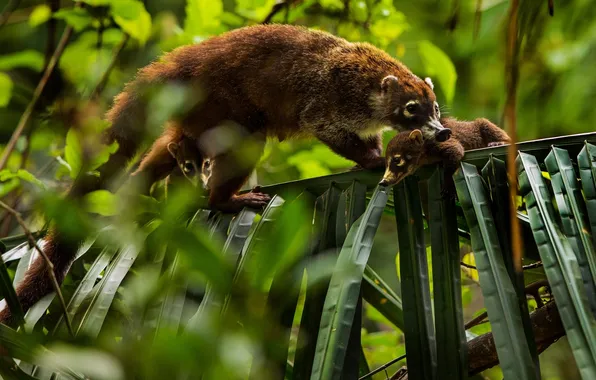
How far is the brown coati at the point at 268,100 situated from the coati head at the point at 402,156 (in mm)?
176

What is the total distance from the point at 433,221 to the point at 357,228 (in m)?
0.30

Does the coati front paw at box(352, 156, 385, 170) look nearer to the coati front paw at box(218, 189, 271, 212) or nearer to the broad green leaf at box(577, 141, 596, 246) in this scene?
the coati front paw at box(218, 189, 271, 212)

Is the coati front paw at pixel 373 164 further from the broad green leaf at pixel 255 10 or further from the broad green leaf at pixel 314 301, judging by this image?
the broad green leaf at pixel 255 10

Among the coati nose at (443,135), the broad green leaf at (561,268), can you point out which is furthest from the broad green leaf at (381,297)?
the broad green leaf at (561,268)

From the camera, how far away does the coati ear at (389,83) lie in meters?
4.31

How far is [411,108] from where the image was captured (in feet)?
14.3

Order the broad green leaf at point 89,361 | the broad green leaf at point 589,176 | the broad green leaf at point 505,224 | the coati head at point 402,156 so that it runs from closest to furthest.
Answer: the broad green leaf at point 89,361 < the broad green leaf at point 505,224 < the broad green leaf at point 589,176 < the coati head at point 402,156

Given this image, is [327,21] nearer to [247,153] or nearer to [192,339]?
[247,153]

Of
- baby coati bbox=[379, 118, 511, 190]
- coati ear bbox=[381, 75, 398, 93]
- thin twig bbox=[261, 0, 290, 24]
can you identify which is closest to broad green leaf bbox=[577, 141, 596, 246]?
baby coati bbox=[379, 118, 511, 190]

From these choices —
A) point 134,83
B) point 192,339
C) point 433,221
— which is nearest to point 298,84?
point 134,83

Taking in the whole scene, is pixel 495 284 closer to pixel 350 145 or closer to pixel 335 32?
pixel 350 145

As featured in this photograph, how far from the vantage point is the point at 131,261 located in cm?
272

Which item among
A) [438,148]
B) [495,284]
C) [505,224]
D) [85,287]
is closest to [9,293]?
[85,287]

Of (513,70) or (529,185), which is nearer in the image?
(513,70)
